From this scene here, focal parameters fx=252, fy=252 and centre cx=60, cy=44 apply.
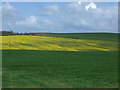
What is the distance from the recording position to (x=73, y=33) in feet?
160

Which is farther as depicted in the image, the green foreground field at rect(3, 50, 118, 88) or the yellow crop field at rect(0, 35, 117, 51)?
the yellow crop field at rect(0, 35, 117, 51)

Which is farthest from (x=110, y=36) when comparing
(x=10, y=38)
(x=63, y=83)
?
(x=63, y=83)

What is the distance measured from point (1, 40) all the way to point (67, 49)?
10.6 m

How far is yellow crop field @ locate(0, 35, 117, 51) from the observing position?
126 feet

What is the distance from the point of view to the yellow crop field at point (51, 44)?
1516 inches

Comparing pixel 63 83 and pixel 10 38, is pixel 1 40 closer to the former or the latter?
pixel 10 38

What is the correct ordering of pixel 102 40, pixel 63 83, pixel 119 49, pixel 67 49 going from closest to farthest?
1. pixel 63 83
2. pixel 67 49
3. pixel 119 49
4. pixel 102 40

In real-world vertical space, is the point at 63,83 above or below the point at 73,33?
below

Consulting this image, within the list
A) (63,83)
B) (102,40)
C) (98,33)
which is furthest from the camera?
(98,33)

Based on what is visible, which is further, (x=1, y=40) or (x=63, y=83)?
(x=1, y=40)

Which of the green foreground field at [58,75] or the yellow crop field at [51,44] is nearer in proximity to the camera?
the green foreground field at [58,75]

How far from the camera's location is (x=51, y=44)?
4138cm

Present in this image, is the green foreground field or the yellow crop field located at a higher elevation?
the yellow crop field

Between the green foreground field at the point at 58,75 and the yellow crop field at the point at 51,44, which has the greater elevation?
the yellow crop field at the point at 51,44
